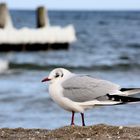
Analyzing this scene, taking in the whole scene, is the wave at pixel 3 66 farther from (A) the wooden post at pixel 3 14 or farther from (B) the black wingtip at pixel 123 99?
(B) the black wingtip at pixel 123 99

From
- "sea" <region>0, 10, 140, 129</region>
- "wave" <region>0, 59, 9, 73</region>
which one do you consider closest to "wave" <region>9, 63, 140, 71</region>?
"sea" <region>0, 10, 140, 129</region>

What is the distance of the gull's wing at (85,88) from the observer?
7004 mm

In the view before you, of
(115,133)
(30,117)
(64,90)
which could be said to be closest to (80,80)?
(64,90)

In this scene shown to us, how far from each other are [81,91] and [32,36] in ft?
78.6

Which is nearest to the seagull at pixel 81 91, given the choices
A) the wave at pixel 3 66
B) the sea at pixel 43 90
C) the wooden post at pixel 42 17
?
the sea at pixel 43 90

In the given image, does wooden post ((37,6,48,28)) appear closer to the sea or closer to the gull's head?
the sea

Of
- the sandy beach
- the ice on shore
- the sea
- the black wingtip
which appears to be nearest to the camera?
the sandy beach

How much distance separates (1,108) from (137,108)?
243 cm

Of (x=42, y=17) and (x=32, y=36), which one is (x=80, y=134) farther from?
(x=42, y=17)

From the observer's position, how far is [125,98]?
6844 millimetres

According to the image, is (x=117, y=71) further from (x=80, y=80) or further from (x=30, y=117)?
(x=80, y=80)

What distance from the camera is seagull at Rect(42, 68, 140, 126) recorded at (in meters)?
6.93

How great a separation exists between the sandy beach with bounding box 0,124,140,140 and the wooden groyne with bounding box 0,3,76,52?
22859 mm

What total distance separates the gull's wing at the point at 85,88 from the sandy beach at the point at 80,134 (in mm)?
341
